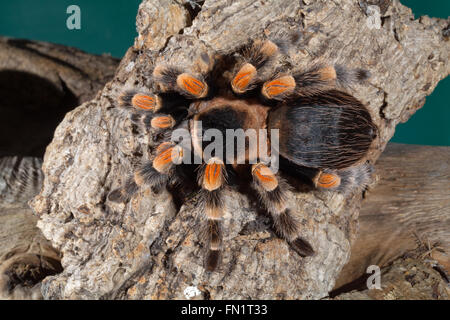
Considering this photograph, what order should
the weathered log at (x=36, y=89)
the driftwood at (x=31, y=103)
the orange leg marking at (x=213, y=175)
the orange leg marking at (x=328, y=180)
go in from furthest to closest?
the weathered log at (x=36, y=89), the driftwood at (x=31, y=103), the orange leg marking at (x=328, y=180), the orange leg marking at (x=213, y=175)

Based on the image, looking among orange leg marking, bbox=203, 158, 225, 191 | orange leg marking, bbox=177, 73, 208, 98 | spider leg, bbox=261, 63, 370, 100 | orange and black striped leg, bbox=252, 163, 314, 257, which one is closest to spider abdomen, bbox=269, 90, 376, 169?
spider leg, bbox=261, 63, 370, 100

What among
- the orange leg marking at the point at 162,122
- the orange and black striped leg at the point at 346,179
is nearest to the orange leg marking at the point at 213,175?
the orange leg marking at the point at 162,122

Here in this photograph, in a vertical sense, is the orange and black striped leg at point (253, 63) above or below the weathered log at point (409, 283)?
above

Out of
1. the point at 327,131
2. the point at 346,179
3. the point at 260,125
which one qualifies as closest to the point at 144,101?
the point at 260,125

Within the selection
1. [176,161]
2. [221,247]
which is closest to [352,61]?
[176,161]

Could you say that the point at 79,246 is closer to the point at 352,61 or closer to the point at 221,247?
the point at 221,247

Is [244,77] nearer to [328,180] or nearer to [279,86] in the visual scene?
[279,86]

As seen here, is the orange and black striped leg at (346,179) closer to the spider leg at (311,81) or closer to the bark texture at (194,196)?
the bark texture at (194,196)
